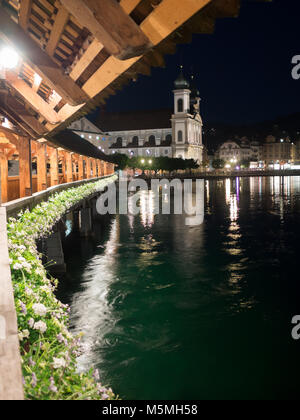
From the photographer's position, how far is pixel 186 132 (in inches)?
4550

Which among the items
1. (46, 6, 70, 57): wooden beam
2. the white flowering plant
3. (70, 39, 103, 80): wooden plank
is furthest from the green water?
(46, 6, 70, 57): wooden beam

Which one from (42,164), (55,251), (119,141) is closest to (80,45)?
(55,251)

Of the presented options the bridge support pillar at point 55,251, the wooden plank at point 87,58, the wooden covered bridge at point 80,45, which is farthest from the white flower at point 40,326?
the bridge support pillar at point 55,251

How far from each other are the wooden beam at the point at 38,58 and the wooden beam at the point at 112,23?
2.99m

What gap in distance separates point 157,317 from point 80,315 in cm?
188

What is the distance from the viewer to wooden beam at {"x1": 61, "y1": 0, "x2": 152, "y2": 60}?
4.05 meters

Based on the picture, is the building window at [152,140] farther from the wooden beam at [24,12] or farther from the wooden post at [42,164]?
the wooden beam at [24,12]

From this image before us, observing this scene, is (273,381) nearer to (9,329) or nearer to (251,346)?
(251,346)

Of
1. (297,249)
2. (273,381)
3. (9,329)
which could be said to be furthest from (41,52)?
(297,249)

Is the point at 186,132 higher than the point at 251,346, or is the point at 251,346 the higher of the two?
the point at 186,132

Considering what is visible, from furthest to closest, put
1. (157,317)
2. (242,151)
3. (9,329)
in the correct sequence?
(242,151) → (157,317) → (9,329)

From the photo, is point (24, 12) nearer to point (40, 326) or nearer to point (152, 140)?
point (40, 326)
